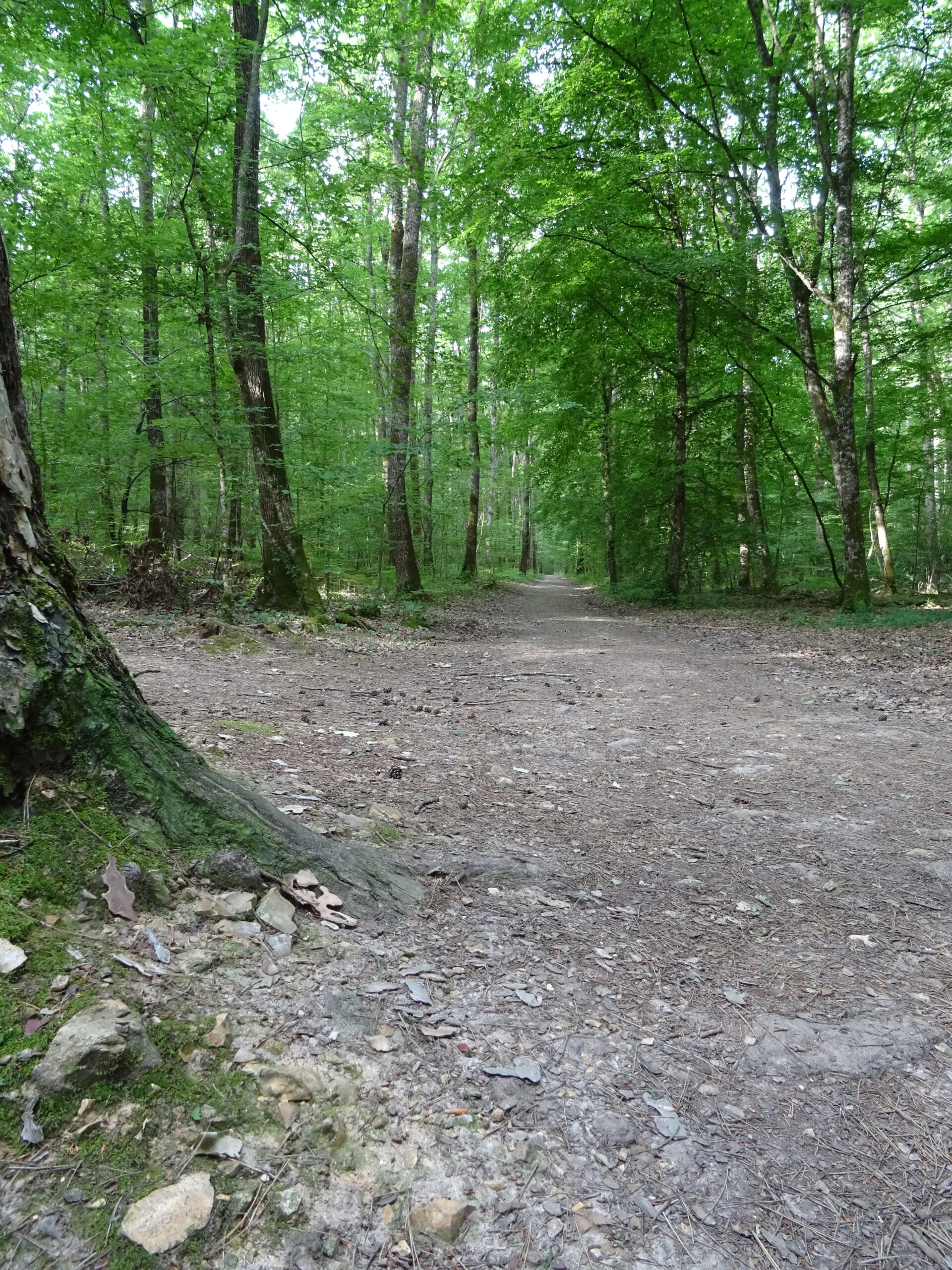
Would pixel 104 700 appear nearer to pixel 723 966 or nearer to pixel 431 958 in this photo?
pixel 431 958

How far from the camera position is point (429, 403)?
773 inches

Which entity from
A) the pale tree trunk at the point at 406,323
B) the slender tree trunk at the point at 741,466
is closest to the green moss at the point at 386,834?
the pale tree trunk at the point at 406,323

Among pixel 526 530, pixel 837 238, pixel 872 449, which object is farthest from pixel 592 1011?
pixel 526 530

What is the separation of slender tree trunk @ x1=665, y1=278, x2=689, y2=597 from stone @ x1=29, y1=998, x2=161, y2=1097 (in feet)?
49.5

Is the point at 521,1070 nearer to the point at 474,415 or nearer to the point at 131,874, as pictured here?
the point at 131,874

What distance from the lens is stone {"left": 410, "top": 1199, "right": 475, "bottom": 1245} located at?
1207 mm

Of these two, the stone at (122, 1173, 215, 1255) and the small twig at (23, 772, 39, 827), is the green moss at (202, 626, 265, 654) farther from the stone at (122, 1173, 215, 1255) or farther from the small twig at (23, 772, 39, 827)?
the stone at (122, 1173, 215, 1255)

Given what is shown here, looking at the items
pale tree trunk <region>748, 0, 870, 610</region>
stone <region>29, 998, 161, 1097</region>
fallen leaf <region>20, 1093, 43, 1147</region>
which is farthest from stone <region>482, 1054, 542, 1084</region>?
pale tree trunk <region>748, 0, 870, 610</region>

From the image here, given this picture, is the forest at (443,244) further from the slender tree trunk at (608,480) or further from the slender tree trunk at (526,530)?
the slender tree trunk at (526,530)

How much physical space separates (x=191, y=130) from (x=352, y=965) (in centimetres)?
965

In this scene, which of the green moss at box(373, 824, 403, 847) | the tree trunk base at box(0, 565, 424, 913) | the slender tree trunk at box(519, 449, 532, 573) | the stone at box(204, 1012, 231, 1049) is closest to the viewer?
the stone at box(204, 1012, 231, 1049)

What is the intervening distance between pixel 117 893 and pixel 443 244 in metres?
18.5

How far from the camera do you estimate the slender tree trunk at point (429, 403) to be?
1315 centimetres

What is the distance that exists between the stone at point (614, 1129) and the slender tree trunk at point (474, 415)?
15757mm
